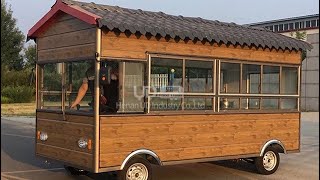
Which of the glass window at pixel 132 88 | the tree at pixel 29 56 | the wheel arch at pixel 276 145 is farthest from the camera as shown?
the tree at pixel 29 56

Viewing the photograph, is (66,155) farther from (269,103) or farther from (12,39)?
(12,39)

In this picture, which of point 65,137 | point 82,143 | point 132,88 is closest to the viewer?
point 82,143

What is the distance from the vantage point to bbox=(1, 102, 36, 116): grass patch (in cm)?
3068

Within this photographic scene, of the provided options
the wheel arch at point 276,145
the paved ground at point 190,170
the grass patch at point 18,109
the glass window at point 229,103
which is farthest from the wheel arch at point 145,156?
the grass patch at point 18,109

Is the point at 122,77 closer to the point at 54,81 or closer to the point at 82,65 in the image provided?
the point at 82,65

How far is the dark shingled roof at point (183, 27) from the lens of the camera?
309 inches

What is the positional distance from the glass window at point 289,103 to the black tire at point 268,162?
3.21ft

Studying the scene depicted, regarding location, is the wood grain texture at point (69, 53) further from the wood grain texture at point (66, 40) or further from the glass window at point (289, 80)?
the glass window at point (289, 80)

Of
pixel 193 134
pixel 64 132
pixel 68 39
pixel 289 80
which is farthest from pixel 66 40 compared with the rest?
pixel 289 80

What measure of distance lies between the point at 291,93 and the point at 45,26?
534 cm

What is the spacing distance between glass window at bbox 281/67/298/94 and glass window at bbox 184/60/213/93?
2.03 m

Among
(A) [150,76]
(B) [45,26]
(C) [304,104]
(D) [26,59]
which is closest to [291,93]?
(A) [150,76]

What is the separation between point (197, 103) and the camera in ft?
29.3

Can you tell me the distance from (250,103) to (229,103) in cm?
63
